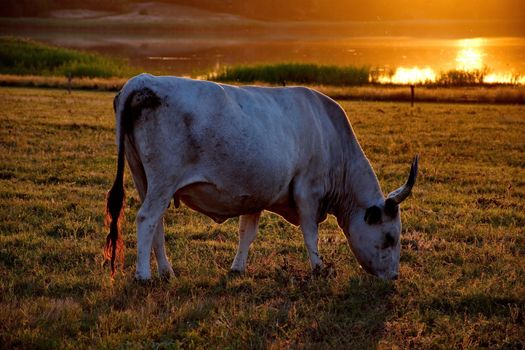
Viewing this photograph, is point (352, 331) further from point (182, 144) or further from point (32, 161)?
point (32, 161)

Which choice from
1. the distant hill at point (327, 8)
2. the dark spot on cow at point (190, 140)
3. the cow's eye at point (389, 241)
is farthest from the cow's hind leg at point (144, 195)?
the distant hill at point (327, 8)

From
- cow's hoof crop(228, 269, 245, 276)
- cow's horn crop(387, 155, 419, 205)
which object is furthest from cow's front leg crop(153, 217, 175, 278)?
cow's horn crop(387, 155, 419, 205)

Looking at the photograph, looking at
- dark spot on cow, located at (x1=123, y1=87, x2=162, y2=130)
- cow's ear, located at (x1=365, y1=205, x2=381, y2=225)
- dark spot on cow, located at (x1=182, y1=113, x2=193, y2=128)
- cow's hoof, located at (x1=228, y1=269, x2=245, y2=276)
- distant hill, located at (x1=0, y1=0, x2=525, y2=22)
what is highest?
distant hill, located at (x1=0, y1=0, x2=525, y2=22)

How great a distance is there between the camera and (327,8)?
525 ft

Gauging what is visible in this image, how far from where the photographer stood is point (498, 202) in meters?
10.9

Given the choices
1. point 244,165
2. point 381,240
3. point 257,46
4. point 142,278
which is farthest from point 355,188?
point 257,46

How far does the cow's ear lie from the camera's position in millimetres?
7242

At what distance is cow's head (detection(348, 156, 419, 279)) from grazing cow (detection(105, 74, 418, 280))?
1 cm

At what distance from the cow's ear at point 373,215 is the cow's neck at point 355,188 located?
8.6 inches

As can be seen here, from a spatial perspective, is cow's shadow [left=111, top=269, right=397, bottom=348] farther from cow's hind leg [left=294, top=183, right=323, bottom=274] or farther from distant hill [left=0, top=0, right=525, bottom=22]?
distant hill [left=0, top=0, right=525, bottom=22]

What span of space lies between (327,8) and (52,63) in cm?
12295

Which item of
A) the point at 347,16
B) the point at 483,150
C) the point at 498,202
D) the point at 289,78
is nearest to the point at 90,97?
the point at 289,78

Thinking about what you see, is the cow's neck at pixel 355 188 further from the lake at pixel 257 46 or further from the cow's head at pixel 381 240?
the lake at pixel 257 46

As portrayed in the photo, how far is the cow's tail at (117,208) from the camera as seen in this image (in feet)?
21.2
